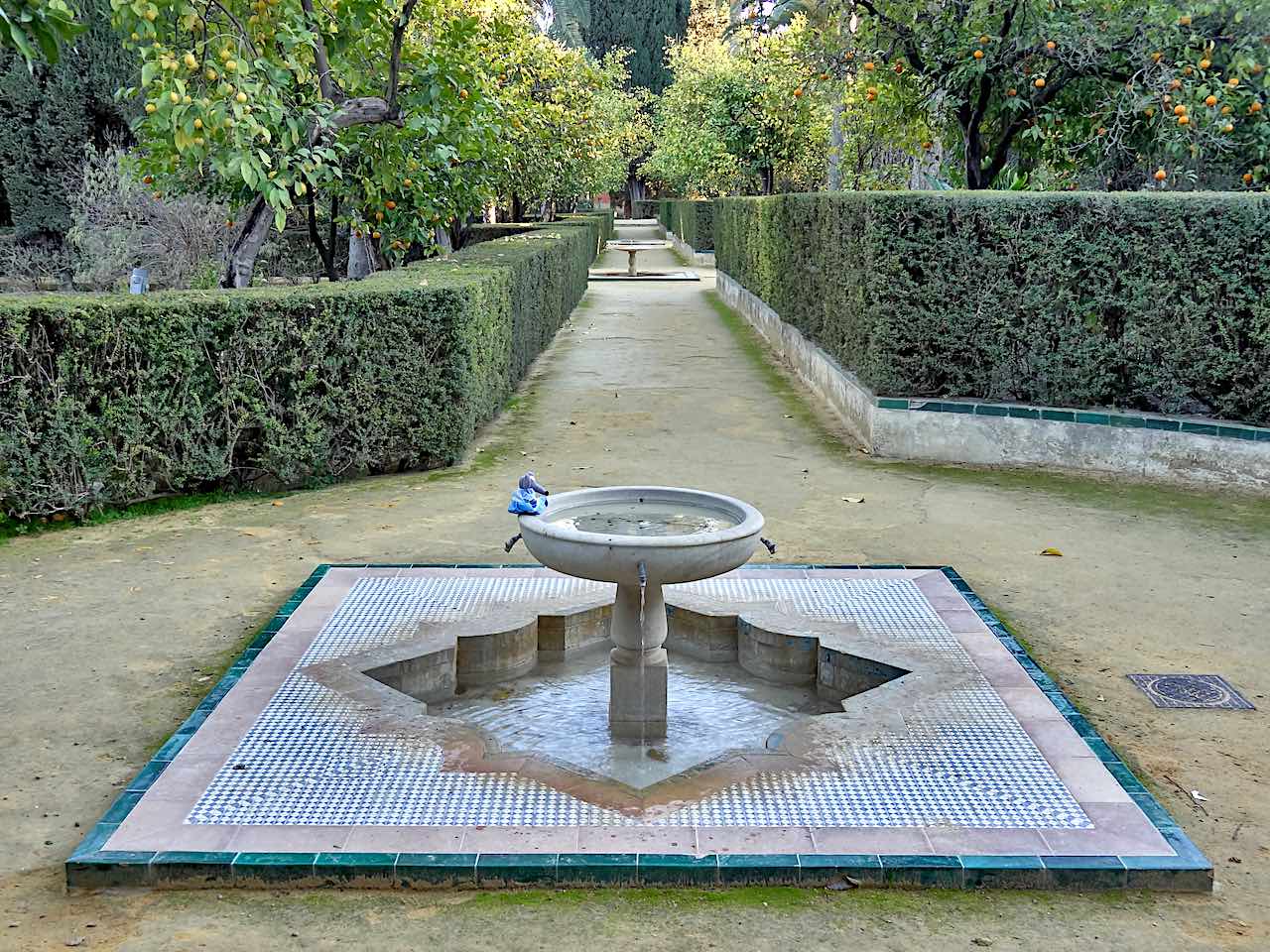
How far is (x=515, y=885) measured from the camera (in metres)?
3.97

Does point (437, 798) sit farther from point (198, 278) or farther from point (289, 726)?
point (198, 278)

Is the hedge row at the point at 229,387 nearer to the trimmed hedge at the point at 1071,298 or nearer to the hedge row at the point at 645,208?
the trimmed hedge at the point at 1071,298

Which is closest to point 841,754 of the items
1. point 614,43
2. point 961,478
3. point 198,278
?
point 961,478

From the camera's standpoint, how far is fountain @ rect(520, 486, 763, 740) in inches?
187

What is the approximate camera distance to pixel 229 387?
8.98m

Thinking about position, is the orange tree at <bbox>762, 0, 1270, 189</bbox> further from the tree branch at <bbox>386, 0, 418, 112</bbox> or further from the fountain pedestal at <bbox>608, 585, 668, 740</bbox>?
the fountain pedestal at <bbox>608, 585, 668, 740</bbox>

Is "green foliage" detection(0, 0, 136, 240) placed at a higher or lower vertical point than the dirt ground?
higher

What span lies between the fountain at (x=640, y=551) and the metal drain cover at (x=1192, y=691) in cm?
213

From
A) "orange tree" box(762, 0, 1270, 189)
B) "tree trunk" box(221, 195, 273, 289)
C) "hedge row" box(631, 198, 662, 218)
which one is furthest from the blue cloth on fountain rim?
"hedge row" box(631, 198, 662, 218)

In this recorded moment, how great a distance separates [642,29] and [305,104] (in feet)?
207

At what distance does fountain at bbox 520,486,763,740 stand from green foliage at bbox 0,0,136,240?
66.1ft

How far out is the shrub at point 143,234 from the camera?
1875cm

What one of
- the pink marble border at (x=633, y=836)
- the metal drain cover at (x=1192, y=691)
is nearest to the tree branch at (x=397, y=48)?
the pink marble border at (x=633, y=836)

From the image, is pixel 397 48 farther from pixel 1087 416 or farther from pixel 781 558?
pixel 1087 416
